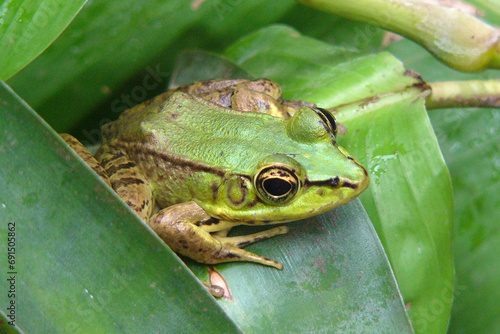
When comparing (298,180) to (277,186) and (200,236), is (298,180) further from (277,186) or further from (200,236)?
(200,236)

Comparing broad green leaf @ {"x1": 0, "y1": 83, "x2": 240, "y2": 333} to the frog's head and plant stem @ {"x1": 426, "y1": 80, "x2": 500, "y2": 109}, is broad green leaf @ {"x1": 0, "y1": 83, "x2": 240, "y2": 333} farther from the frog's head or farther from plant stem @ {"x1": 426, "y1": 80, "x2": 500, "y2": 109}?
plant stem @ {"x1": 426, "y1": 80, "x2": 500, "y2": 109}

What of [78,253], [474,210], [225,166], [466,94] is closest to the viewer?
[78,253]

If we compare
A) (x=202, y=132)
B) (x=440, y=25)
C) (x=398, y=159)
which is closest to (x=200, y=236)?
(x=202, y=132)

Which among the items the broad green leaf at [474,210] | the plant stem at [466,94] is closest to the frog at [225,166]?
the plant stem at [466,94]

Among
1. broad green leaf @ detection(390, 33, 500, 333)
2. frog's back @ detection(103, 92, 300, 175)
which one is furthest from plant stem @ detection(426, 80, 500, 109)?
frog's back @ detection(103, 92, 300, 175)

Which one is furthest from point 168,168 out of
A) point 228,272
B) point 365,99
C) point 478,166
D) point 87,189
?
point 478,166

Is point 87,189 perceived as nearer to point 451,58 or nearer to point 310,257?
point 310,257
